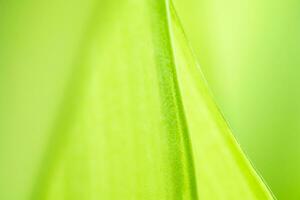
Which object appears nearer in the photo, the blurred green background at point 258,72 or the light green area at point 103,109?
the light green area at point 103,109

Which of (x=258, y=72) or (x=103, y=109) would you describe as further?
(x=258, y=72)

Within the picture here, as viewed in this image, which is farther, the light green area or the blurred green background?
the blurred green background

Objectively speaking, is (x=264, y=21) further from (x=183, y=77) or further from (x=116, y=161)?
(x=116, y=161)

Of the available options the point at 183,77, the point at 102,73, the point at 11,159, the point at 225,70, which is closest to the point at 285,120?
the point at 225,70
